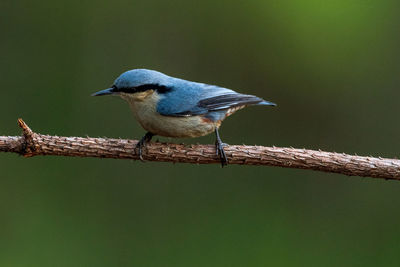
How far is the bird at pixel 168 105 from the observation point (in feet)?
10.8

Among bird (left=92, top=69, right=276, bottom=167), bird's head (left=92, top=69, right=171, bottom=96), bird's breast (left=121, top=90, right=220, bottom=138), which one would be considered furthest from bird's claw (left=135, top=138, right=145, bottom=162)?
bird's head (left=92, top=69, right=171, bottom=96)

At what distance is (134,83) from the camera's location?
3283 millimetres

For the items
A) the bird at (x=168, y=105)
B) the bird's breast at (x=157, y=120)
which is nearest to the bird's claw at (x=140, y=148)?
the bird at (x=168, y=105)

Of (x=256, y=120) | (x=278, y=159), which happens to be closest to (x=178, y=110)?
(x=278, y=159)

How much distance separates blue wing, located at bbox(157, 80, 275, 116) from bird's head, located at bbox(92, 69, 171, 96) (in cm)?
12

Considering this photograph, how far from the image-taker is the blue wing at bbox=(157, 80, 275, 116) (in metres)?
3.39

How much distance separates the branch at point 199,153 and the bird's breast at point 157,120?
16 cm

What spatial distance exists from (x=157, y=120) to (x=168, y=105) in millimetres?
117

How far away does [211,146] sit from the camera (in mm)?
3199

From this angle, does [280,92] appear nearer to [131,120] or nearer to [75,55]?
[131,120]

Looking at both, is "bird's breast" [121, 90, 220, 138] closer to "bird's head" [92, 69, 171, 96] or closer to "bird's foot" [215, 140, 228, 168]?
"bird's head" [92, 69, 171, 96]

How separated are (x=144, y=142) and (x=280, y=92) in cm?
218

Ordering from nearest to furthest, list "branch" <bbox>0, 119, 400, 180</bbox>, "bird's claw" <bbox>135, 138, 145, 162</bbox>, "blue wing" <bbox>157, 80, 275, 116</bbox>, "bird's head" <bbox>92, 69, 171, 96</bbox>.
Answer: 1. "branch" <bbox>0, 119, 400, 180</bbox>
2. "bird's claw" <bbox>135, 138, 145, 162</bbox>
3. "bird's head" <bbox>92, 69, 171, 96</bbox>
4. "blue wing" <bbox>157, 80, 275, 116</bbox>

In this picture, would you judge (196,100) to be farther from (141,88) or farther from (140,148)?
(140,148)
